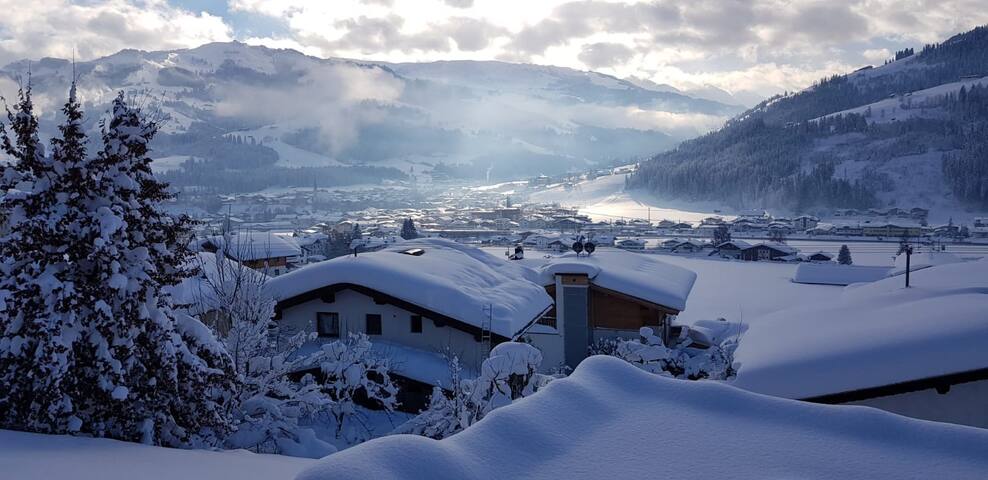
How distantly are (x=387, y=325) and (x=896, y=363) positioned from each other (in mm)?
11889

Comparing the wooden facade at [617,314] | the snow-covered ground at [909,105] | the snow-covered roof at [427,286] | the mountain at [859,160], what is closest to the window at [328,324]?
the snow-covered roof at [427,286]

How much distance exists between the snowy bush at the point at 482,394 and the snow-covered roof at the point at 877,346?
10.7ft

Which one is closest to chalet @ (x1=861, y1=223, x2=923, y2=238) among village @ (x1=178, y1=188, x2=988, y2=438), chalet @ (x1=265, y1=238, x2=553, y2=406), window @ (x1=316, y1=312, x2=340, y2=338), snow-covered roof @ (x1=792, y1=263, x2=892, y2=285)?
snow-covered roof @ (x1=792, y1=263, x2=892, y2=285)

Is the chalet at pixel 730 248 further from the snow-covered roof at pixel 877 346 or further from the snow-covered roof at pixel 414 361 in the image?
the snow-covered roof at pixel 877 346

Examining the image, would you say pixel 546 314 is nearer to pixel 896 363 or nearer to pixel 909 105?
pixel 896 363

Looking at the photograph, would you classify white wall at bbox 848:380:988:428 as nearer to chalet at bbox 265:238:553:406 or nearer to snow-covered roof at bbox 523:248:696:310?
chalet at bbox 265:238:553:406

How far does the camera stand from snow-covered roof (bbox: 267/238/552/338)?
1577 cm

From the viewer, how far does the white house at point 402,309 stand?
15727mm

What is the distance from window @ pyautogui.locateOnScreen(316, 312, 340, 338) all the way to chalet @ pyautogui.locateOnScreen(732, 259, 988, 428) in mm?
10754

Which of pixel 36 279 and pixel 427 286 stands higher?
pixel 36 279

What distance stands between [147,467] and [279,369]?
445cm

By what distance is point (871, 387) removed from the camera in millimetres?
8297

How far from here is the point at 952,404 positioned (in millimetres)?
8344

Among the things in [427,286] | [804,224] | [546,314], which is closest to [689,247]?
[804,224]
